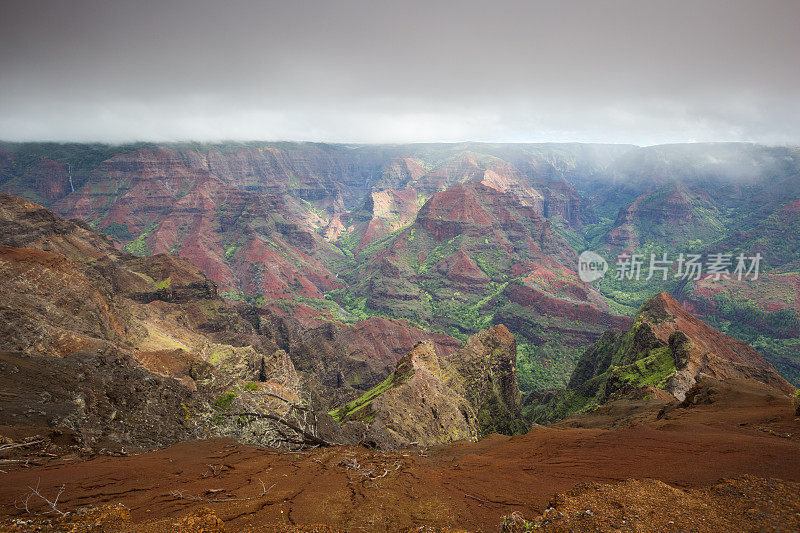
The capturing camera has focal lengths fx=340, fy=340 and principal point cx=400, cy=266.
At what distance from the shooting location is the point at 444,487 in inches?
414

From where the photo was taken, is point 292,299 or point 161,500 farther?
point 292,299

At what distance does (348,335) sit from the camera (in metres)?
103

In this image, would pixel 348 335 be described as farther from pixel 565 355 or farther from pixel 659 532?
pixel 659 532

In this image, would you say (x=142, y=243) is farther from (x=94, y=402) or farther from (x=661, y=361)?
(x=661, y=361)

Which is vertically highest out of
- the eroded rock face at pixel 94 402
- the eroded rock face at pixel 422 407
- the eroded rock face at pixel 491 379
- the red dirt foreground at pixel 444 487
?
the red dirt foreground at pixel 444 487

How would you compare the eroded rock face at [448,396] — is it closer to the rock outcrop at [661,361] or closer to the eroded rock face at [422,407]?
the eroded rock face at [422,407]

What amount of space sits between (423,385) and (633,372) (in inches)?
1433

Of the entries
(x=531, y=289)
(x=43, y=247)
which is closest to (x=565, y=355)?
(x=531, y=289)

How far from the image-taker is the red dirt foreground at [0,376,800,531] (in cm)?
655

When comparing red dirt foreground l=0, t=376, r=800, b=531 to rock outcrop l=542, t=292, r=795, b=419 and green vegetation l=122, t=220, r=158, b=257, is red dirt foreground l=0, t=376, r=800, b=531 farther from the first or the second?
green vegetation l=122, t=220, r=158, b=257

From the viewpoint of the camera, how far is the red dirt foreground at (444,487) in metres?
6.55

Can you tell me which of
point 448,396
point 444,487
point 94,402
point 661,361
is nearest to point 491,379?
point 448,396

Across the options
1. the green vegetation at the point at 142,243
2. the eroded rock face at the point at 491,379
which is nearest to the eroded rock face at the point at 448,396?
the eroded rock face at the point at 491,379

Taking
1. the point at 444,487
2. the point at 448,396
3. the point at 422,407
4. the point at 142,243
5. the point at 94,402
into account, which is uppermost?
the point at 444,487
